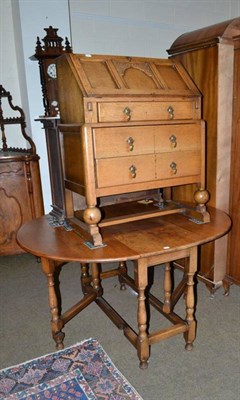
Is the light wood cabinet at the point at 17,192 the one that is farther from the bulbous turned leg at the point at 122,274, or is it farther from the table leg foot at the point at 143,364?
the table leg foot at the point at 143,364

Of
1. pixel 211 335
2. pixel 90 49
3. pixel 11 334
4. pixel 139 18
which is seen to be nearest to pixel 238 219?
pixel 211 335

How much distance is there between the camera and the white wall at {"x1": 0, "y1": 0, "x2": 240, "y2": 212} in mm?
3311

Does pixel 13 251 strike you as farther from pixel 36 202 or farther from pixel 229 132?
pixel 229 132

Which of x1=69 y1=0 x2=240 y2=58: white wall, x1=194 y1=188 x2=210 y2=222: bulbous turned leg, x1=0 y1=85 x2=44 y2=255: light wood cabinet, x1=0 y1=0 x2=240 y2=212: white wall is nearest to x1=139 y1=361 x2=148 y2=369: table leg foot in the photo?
x1=194 y1=188 x2=210 y2=222: bulbous turned leg

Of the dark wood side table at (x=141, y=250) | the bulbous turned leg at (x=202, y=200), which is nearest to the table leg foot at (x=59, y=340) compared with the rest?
the dark wood side table at (x=141, y=250)

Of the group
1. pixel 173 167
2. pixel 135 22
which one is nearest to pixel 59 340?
pixel 173 167

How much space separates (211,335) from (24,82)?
288cm

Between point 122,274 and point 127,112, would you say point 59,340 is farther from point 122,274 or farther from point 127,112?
point 127,112

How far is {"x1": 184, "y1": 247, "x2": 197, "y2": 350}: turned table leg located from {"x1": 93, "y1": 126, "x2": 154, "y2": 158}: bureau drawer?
613mm

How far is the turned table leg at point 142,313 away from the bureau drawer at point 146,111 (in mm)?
726

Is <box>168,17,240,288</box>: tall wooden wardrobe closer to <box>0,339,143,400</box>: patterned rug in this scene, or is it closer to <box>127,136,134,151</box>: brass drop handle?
<box>127,136,134,151</box>: brass drop handle

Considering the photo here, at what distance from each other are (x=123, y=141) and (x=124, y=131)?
0.16 ft

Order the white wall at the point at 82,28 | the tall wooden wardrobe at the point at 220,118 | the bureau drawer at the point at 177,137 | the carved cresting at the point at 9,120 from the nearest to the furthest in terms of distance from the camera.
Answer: the bureau drawer at the point at 177,137
the tall wooden wardrobe at the point at 220,118
the white wall at the point at 82,28
the carved cresting at the point at 9,120

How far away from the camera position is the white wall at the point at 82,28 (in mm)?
3311
